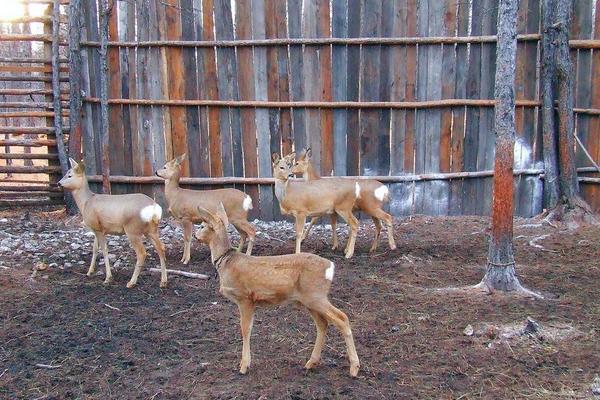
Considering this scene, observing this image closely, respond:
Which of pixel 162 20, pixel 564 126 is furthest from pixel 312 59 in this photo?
pixel 564 126

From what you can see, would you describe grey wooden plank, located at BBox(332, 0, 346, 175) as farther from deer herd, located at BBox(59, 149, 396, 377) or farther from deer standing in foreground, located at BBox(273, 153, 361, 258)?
deer standing in foreground, located at BBox(273, 153, 361, 258)

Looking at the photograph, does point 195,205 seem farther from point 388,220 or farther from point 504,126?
point 504,126

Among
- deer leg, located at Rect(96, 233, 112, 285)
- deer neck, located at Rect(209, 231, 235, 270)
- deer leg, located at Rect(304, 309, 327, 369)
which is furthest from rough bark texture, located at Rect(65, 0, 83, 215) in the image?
deer leg, located at Rect(304, 309, 327, 369)

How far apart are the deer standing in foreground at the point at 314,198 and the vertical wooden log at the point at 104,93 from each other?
314cm

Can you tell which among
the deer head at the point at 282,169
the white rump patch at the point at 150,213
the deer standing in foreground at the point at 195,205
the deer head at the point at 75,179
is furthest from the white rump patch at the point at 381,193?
the deer head at the point at 75,179

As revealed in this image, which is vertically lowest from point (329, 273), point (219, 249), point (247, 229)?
point (247, 229)

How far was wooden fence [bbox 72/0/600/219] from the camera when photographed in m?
9.92

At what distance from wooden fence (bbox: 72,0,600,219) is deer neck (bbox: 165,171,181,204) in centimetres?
194

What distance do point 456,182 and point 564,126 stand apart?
1797mm

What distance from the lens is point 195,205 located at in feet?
26.1

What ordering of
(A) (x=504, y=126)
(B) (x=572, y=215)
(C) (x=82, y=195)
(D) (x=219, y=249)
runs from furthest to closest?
(B) (x=572, y=215) → (C) (x=82, y=195) → (A) (x=504, y=126) → (D) (x=219, y=249)

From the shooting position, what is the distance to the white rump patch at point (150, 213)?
6.86 metres

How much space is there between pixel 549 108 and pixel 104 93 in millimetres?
6730

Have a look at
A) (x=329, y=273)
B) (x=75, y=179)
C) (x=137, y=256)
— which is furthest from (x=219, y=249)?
(x=75, y=179)
